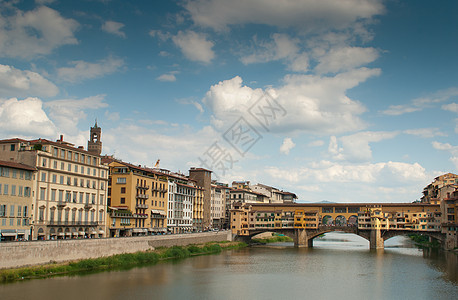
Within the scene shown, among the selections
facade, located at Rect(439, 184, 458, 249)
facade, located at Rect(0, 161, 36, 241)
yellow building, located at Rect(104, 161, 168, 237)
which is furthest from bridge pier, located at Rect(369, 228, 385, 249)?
facade, located at Rect(0, 161, 36, 241)

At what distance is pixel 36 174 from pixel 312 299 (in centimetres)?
3503

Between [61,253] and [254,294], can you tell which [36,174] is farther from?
[254,294]

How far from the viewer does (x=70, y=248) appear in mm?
49750

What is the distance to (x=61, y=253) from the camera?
48.3m

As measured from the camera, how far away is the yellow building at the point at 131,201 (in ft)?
238

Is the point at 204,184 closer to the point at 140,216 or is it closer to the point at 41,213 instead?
the point at 140,216

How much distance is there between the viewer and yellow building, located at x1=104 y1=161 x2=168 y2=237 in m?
72.5

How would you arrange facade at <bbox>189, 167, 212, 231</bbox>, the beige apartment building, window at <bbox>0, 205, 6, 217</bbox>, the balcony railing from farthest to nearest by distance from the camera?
facade at <bbox>189, 167, 212, 231</bbox>
the balcony railing
the beige apartment building
window at <bbox>0, 205, 6, 217</bbox>

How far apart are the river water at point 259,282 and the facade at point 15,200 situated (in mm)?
9810

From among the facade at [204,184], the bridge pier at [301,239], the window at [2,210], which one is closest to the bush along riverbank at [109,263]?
the window at [2,210]

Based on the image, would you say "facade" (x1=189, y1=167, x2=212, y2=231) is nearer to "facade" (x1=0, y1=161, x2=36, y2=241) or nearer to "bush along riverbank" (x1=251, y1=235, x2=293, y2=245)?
"bush along riverbank" (x1=251, y1=235, x2=293, y2=245)

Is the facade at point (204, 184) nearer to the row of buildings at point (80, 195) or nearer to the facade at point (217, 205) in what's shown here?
the row of buildings at point (80, 195)

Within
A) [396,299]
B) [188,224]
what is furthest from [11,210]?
[188,224]

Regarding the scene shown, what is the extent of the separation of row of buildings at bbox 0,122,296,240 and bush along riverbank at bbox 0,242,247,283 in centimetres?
721
